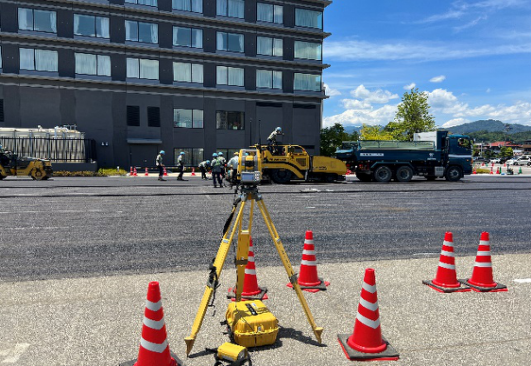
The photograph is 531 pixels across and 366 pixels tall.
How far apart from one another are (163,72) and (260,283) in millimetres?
37822

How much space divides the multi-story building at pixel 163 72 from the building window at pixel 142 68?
0.33 ft

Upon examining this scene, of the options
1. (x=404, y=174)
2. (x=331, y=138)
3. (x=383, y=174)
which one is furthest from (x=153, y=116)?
(x=331, y=138)

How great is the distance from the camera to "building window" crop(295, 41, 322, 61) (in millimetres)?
44375

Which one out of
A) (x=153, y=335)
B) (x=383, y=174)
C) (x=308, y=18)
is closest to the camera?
(x=153, y=335)

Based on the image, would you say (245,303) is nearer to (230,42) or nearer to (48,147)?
(48,147)

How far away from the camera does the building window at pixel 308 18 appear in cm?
4403

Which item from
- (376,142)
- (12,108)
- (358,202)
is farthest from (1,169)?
(376,142)

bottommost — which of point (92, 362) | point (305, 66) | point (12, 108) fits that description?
point (92, 362)

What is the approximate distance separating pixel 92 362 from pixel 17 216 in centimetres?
942

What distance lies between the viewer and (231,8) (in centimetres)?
4166

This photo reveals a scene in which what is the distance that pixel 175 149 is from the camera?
4056cm

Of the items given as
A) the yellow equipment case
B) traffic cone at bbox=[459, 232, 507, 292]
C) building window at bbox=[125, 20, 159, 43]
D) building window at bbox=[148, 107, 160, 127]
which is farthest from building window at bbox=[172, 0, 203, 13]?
the yellow equipment case

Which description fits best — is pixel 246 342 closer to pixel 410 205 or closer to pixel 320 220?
pixel 320 220

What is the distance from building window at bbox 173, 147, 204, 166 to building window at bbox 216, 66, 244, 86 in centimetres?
787
